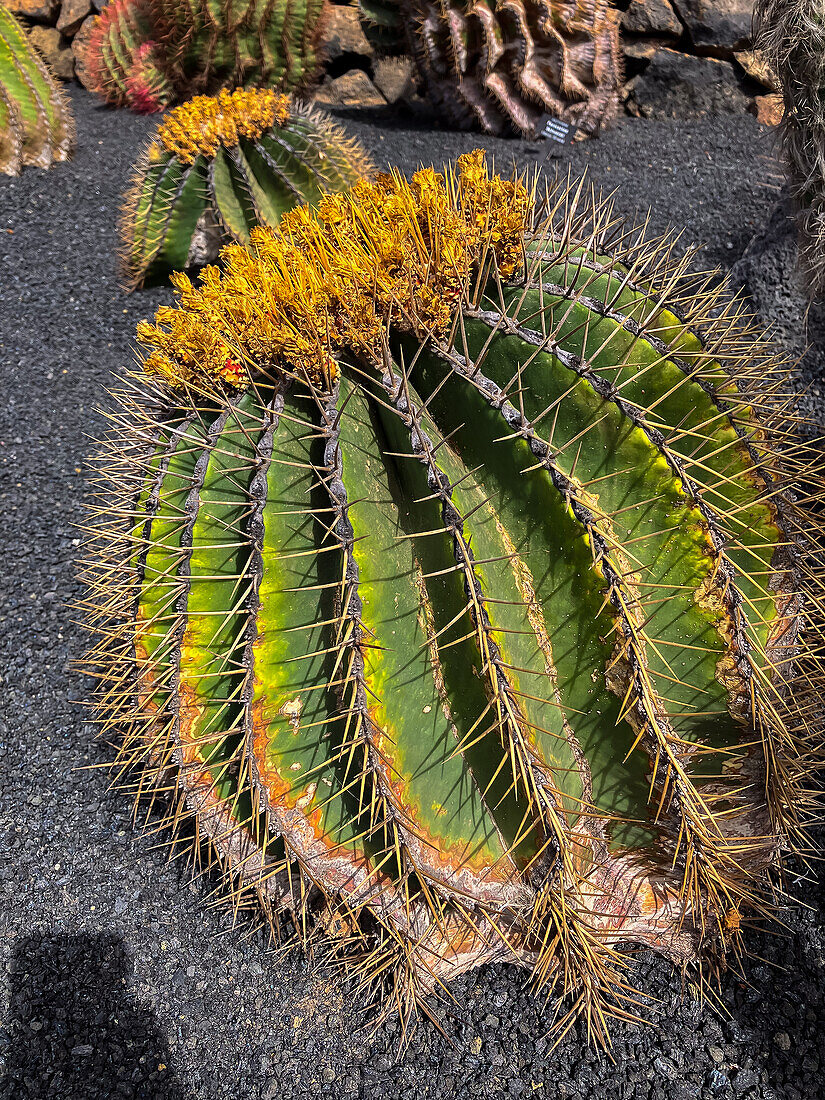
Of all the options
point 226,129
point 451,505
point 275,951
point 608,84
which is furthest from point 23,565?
point 608,84

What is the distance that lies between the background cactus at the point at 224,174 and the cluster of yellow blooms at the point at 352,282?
1.89 m

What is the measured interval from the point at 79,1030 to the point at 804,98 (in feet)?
10.3

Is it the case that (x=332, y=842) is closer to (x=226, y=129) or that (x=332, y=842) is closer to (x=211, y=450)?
(x=211, y=450)

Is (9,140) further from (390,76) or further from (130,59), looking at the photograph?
(390,76)

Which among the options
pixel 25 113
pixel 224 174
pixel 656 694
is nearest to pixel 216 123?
pixel 224 174

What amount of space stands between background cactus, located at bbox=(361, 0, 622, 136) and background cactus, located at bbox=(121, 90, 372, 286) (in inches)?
61.5

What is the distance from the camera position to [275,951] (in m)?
1.43

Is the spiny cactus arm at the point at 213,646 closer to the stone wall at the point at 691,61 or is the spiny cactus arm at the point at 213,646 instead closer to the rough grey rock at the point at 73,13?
the stone wall at the point at 691,61

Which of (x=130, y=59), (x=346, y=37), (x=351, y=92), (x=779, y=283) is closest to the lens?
(x=779, y=283)

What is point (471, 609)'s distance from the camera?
115 centimetres

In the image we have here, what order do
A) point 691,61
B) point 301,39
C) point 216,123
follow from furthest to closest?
point 301,39
point 691,61
point 216,123

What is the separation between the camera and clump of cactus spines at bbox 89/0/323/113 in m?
4.58

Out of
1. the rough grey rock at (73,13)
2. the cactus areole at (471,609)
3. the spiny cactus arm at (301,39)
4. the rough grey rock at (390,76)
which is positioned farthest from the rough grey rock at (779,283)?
the rough grey rock at (73,13)

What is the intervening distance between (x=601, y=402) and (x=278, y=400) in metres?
0.58
